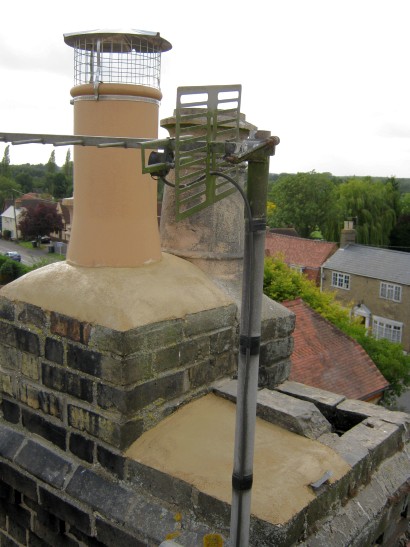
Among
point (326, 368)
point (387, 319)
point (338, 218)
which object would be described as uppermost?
point (338, 218)

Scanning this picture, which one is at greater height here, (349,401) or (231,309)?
(231,309)

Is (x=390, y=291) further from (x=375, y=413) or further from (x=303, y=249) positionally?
(x=375, y=413)

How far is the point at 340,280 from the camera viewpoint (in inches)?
1294

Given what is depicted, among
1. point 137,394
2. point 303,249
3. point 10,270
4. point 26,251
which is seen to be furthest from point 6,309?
point 26,251

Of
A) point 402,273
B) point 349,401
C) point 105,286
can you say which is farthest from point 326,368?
point 402,273

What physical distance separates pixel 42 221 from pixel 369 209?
28.8 m

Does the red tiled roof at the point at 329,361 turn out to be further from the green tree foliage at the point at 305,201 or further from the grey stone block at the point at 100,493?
→ the green tree foliage at the point at 305,201

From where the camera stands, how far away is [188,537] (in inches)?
102

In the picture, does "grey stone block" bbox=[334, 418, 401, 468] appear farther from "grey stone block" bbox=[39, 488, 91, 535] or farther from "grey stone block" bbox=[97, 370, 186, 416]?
"grey stone block" bbox=[39, 488, 91, 535]

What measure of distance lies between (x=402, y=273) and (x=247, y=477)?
29.3m

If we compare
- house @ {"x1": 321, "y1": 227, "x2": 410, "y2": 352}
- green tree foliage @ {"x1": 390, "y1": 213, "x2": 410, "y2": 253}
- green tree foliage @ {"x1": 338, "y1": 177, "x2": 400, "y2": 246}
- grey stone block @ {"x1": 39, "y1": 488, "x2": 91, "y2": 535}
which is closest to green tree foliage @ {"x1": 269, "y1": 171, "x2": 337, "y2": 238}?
green tree foliage @ {"x1": 338, "y1": 177, "x2": 400, "y2": 246}

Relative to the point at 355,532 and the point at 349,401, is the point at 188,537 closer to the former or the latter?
the point at 355,532

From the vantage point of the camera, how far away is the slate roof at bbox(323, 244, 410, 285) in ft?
97.6

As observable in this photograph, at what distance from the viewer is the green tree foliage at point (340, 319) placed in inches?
747
